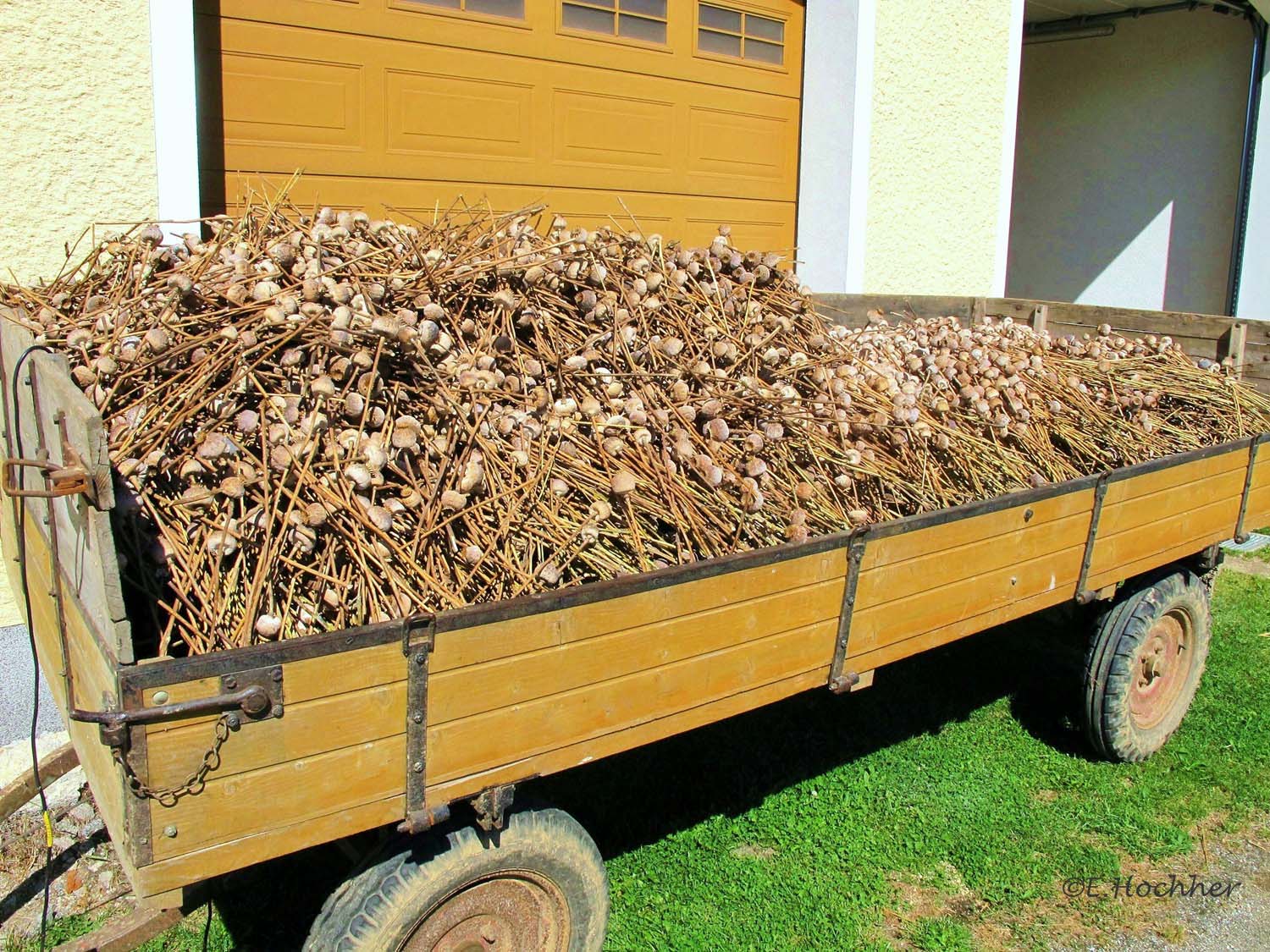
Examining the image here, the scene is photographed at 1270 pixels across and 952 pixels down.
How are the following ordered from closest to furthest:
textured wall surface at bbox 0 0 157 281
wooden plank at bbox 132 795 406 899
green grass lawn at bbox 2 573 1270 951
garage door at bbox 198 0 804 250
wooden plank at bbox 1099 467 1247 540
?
1. wooden plank at bbox 132 795 406 899
2. green grass lawn at bbox 2 573 1270 951
3. wooden plank at bbox 1099 467 1247 540
4. textured wall surface at bbox 0 0 157 281
5. garage door at bbox 198 0 804 250

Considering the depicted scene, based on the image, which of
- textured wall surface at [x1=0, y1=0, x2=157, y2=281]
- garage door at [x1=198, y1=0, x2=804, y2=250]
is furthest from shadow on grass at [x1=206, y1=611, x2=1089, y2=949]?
textured wall surface at [x1=0, y1=0, x2=157, y2=281]

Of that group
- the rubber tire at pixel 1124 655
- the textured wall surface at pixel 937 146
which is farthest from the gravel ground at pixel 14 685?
the textured wall surface at pixel 937 146

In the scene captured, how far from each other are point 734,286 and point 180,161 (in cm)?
216

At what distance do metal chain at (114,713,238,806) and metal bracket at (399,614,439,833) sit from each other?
12.4 inches

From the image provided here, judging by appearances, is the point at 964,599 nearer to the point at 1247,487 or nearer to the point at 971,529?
the point at 971,529

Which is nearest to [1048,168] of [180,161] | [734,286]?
[734,286]

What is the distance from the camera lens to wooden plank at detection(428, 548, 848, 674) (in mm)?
1936

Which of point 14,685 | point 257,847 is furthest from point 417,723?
point 14,685

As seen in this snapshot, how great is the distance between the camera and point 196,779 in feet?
5.53

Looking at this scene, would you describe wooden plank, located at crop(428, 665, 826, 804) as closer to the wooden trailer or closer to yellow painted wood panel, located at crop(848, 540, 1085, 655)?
the wooden trailer

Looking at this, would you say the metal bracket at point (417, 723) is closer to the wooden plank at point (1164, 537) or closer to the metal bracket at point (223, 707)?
the metal bracket at point (223, 707)

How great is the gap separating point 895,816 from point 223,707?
A: 2698mm

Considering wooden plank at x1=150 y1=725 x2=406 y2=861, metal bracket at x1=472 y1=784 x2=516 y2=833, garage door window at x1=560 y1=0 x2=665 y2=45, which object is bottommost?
metal bracket at x1=472 y1=784 x2=516 y2=833

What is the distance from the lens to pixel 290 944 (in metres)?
2.90
